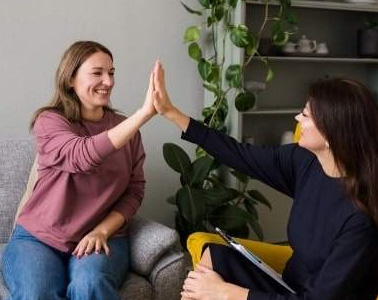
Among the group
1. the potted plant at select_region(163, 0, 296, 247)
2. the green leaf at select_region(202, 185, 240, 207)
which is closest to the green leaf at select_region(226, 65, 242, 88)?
the potted plant at select_region(163, 0, 296, 247)

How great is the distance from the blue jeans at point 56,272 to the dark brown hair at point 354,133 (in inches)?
31.7

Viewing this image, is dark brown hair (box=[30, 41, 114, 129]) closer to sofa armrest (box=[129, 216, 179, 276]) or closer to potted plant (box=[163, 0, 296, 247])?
sofa armrest (box=[129, 216, 179, 276])

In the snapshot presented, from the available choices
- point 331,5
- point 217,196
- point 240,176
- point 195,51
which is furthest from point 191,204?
point 331,5

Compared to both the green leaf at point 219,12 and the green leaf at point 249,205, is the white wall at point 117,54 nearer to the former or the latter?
the green leaf at point 219,12

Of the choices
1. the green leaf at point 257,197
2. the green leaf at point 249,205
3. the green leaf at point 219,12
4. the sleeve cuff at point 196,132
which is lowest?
the green leaf at point 249,205

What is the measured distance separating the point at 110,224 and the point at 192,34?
1231 millimetres

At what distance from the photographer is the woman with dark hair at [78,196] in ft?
5.32

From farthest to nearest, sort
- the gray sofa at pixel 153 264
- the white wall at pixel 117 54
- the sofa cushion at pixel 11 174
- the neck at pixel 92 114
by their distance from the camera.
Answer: the white wall at pixel 117 54, the sofa cushion at pixel 11 174, the neck at pixel 92 114, the gray sofa at pixel 153 264

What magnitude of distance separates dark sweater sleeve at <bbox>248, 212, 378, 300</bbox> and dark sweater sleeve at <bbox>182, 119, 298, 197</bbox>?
1.30 ft

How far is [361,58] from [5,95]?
2.11 meters

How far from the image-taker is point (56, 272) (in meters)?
1.64

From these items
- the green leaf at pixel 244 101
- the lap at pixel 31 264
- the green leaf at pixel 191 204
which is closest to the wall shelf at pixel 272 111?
the green leaf at pixel 244 101

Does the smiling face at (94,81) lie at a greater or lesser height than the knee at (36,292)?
greater

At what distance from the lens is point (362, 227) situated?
128 cm
